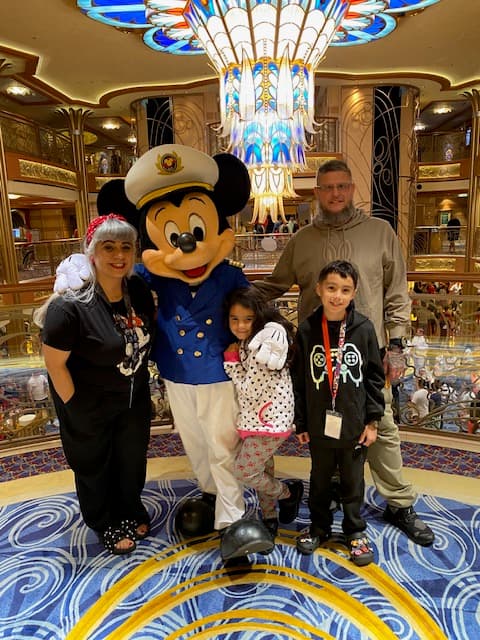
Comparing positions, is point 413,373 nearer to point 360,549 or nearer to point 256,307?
point 360,549

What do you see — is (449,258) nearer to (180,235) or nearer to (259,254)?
(259,254)

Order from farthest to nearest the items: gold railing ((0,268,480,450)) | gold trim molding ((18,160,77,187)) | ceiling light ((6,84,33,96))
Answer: gold trim molding ((18,160,77,187))
ceiling light ((6,84,33,96))
gold railing ((0,268,480,450))

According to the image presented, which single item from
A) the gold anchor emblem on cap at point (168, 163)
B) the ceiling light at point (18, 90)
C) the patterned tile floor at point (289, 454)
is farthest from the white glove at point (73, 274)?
the ceiling light at point (18, 90)

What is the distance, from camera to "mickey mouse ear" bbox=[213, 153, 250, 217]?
6.72 feet

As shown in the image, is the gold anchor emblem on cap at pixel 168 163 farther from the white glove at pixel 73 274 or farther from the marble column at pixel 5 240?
the marble column at pixel 5 240

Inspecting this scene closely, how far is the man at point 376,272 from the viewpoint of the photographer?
2014 millimetres

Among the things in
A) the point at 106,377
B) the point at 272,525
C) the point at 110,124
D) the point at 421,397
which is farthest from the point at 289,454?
Answer: the point at 110,124

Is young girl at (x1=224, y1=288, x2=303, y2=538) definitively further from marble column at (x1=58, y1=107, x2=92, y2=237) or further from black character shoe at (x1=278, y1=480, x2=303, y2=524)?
marble column at (x1=58, y1=107, x2=92, y2=237)

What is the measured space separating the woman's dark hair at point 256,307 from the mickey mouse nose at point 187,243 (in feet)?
0.81

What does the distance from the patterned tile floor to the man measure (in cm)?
63

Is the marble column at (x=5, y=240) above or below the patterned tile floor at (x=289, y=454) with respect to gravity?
above

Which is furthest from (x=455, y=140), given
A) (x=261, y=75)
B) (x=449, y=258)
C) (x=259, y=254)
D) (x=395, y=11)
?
(x=261, y=75)

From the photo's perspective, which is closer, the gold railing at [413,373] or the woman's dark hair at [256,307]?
the woman's dark hair at [256,307]


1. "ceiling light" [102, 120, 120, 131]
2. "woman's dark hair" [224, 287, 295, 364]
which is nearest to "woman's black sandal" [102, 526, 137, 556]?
"woman's dark hair" [224, 287, 295, 364]
